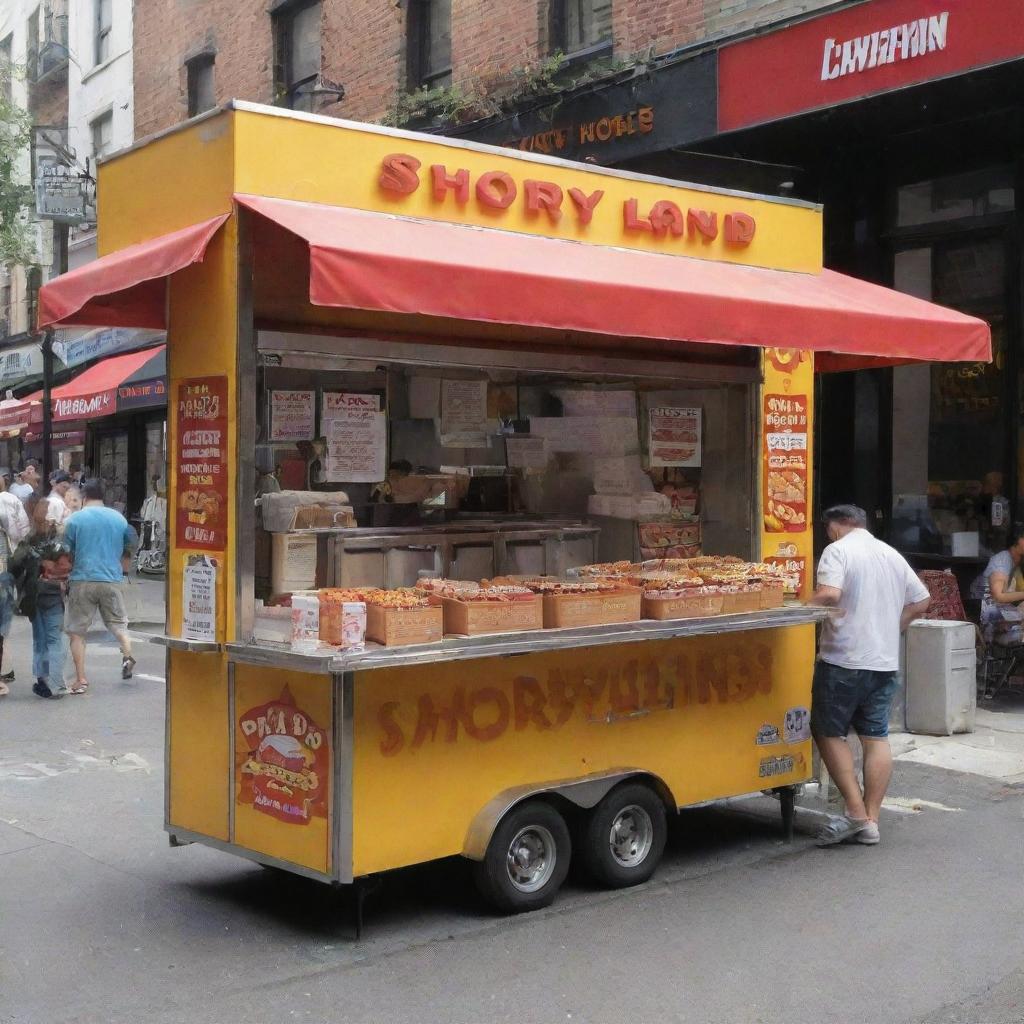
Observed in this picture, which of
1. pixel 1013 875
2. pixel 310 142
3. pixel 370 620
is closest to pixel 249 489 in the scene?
pixel 370 620

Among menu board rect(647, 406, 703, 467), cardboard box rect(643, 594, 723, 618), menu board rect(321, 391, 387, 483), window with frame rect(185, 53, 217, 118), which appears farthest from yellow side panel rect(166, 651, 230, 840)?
window with frame rect(185, 53, 217, 118)

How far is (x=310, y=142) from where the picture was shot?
219 inches

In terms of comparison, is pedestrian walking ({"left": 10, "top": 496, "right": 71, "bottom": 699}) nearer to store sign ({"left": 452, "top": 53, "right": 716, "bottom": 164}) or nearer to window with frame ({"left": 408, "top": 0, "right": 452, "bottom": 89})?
store sign ({"left": 452, "top": 53, "right": 716, "bottom": 164})

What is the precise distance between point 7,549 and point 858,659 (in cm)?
769

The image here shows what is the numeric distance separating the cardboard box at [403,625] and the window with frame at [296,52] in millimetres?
14990

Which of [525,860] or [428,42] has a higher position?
[428,42]

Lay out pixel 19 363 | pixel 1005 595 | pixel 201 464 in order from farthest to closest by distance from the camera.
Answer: pixel 19 363 → pixel 1005 595 → pixel 201 464

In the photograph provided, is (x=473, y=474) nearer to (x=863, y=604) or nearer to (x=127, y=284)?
(x=863, y=604)

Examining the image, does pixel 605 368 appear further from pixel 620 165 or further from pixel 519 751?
pixel 620 165

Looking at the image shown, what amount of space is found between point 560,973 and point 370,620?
1.54m

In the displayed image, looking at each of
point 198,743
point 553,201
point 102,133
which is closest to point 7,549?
point 198,743

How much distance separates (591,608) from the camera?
6152 millimetres

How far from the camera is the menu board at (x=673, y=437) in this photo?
25.7 feet

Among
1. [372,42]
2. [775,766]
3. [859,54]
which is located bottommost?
[775,766]
